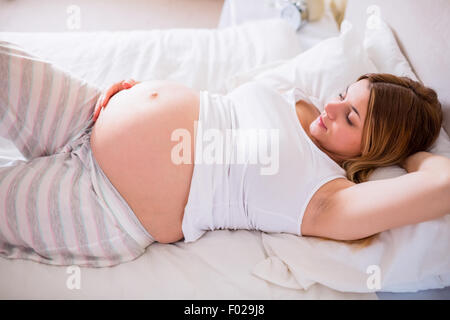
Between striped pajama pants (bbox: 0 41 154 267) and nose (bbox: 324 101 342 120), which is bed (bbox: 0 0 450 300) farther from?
nose (bbox: 324 101 342 120)

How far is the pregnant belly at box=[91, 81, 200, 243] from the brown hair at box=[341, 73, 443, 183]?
49 centimetres

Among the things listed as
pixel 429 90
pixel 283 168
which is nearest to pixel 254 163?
pixel 283 168

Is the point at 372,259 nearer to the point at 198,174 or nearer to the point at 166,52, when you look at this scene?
the point at 198,174

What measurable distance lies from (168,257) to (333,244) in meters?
0.45

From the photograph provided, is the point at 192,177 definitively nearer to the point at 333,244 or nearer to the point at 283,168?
the point at 283,168

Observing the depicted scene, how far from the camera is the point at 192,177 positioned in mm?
943

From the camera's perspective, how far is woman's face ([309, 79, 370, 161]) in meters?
1.00

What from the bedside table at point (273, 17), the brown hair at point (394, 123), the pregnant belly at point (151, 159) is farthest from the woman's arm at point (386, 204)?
the bedside table at point (273, 17)

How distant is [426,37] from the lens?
1.10 m

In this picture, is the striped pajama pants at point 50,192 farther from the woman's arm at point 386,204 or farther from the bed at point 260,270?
the woman's arm at point 386,204

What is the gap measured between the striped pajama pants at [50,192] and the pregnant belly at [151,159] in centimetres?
4

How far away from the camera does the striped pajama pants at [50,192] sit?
2.95 feet

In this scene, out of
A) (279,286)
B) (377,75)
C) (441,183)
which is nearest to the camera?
(441,183)

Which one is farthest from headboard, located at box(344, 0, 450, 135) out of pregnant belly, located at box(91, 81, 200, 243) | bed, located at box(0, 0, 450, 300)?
pregnant belly, located at box(91, 81, 200, 243)
